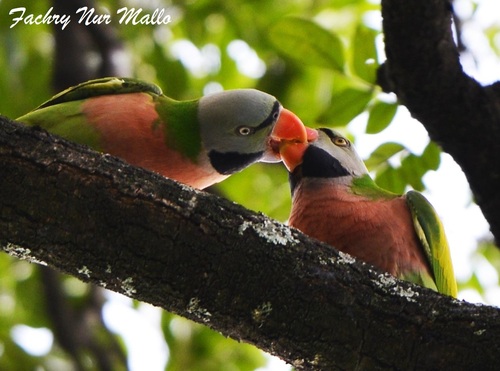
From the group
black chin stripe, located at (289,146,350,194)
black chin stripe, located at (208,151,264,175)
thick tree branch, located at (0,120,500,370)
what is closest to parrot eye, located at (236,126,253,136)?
black chin stripe, located at (208,151,264,175)

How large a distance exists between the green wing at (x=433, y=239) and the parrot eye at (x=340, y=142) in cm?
60

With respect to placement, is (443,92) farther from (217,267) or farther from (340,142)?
(217,267)

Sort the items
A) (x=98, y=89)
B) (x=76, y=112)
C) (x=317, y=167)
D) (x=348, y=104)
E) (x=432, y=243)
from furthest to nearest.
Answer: (x=317, y=167) → (x=348, y=104) → (x=98, y=89) → (x=432, y=243) → (x=76, y=112)

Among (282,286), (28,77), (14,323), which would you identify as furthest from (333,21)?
(282,286)

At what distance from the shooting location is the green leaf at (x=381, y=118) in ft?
12.7

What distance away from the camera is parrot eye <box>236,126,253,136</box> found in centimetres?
379

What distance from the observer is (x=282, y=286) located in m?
2.55

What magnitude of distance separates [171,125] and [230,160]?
369mm

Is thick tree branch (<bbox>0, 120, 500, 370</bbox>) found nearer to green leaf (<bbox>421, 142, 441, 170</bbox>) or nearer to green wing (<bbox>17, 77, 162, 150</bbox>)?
green wing (<bbox>17, 77, 162, 150</bbox>)

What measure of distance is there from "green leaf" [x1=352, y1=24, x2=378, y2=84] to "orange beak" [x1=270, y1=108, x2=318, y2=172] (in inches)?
16.7

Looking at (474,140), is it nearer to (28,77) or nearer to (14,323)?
(28,77)

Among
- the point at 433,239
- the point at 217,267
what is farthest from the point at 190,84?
the point at 217,267

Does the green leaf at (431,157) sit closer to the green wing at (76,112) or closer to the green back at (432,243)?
the green back at (432,243)

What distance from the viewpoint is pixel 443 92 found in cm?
332
